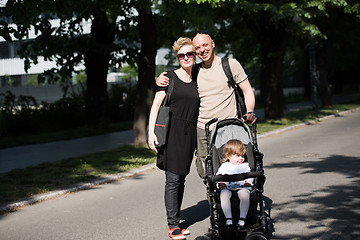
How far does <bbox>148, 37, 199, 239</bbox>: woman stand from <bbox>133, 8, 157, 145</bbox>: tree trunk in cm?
925

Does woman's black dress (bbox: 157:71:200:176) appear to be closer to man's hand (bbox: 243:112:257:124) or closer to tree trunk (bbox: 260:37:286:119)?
man's hand (bbox: 243:112:257:124)

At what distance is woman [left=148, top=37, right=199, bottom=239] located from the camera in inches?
232

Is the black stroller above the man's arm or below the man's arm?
below

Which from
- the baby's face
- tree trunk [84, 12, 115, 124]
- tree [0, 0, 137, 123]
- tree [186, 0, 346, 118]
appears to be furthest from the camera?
tree [186, 0, 346, 118]

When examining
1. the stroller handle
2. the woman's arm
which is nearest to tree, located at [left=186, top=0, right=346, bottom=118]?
the woman's arm

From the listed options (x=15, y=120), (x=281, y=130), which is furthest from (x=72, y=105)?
(x=281, y=130)

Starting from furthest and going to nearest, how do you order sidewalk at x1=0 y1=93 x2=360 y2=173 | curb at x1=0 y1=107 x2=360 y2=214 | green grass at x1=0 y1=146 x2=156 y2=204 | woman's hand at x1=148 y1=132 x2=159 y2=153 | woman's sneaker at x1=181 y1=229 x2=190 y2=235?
1. sidewalk at x1=0 y1=93 x2=360 y2=173
2. green grass at x1=0 y1=146 x2=156 y2=204
3. curb at x1=0 y1=107 x2=360 y2=214
4. woman's sneaker at x1=181 y1=229 x2=190 y2=235
5. woman's hand at x1=148 y1=132 x2=159 y2=153

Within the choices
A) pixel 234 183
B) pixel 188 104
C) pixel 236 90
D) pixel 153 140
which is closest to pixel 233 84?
pixel 236 90

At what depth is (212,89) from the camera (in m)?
5.98

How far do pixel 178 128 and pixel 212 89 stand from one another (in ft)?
1.79

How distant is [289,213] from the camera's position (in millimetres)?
6895

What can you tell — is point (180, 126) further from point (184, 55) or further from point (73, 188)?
point (73, 188)

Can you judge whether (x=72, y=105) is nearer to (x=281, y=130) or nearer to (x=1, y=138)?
(x=1, y=138)

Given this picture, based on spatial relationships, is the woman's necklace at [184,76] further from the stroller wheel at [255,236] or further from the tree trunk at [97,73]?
the tree trunk at [97,73]
